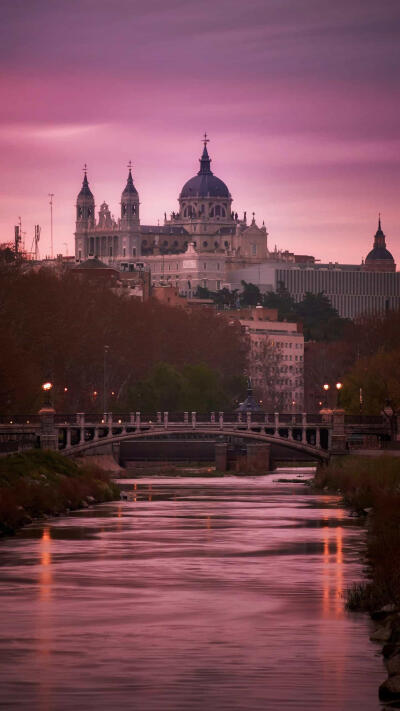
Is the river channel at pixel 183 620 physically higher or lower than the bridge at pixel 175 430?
lower

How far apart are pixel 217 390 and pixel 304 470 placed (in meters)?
26.2

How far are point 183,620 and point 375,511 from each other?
25.4 m

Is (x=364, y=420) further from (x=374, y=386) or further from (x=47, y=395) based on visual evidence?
(x=47, y=395)

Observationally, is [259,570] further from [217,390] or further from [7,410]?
[217,390]

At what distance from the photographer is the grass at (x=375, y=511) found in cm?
4572

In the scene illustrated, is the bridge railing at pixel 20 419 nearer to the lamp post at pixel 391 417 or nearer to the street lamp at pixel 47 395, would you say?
the street lamp at pixel 47 395

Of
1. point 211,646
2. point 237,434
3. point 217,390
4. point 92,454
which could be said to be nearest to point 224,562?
point 211,646

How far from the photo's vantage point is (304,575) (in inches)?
2221

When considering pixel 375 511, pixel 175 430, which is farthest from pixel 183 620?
pixel 175 430

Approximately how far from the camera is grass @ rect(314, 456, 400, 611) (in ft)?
150

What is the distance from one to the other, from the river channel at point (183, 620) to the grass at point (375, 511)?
28.2 inches

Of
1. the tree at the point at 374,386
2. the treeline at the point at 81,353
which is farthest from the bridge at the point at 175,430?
the tree at the point at 374,386

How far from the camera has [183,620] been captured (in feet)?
151

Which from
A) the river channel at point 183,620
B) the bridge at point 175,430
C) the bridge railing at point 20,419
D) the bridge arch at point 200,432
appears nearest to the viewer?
the river channel at point 183,620
